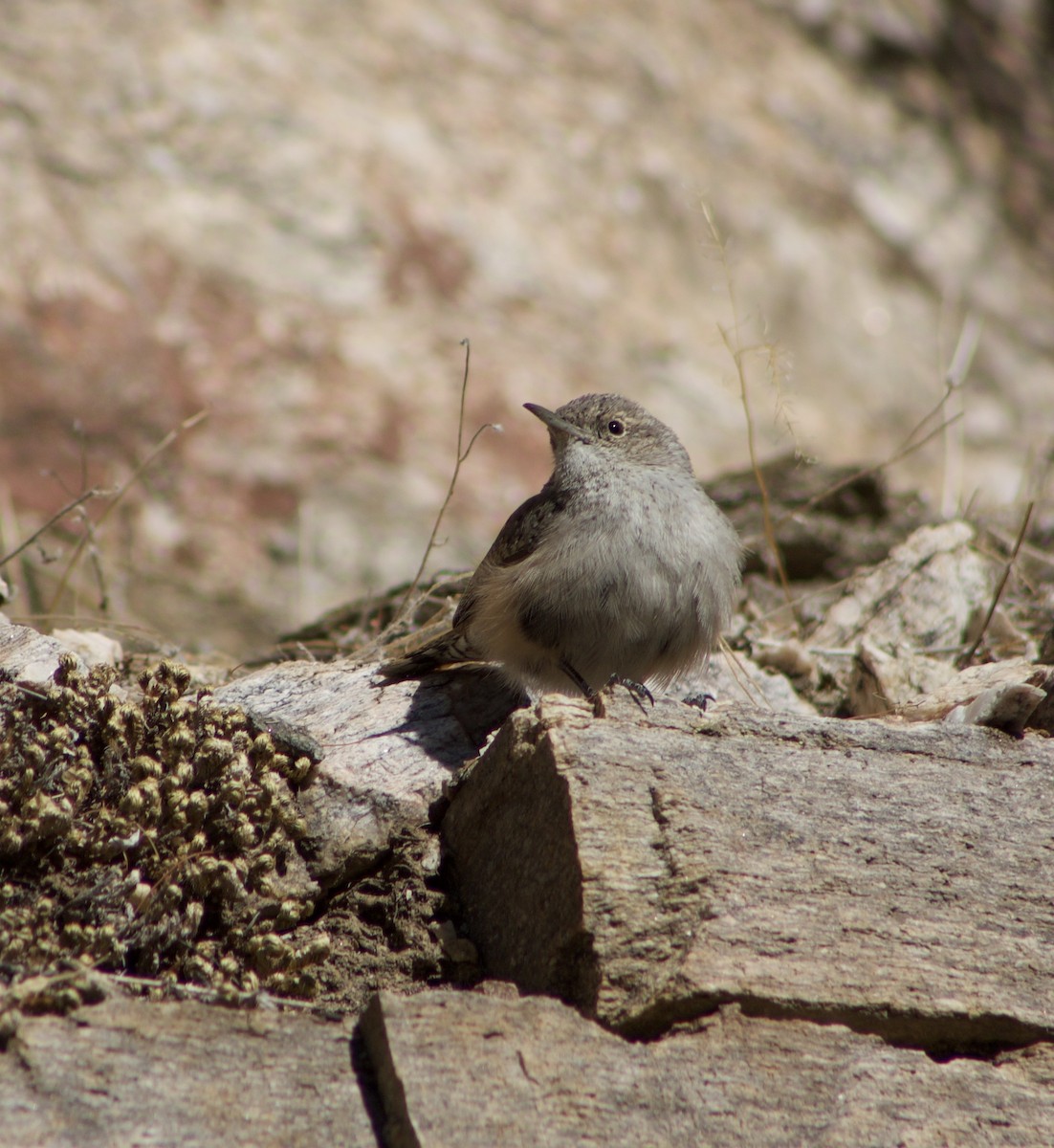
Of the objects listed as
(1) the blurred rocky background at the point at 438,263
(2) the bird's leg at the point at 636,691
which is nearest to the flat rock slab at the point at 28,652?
(2) the bird's leg at the point at 636,691

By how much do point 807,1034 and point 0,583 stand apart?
3229mm

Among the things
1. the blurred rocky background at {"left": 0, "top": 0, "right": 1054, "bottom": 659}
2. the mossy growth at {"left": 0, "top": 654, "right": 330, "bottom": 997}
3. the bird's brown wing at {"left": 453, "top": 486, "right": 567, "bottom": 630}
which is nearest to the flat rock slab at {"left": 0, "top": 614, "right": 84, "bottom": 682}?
the mossy growth at {"left": 0, "top": 654, "right": 330, "bottom": 997}

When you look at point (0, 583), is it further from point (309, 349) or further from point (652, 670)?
point (309, 349)

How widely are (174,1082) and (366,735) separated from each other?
1839 mm

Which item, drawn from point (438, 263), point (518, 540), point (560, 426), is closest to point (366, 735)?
point (518, 540)

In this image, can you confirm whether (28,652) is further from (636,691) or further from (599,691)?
(636,691)

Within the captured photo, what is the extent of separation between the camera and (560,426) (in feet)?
19.8

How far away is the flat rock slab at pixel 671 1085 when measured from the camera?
3.00 metres

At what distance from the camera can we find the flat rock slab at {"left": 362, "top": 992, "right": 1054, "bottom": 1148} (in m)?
3.00

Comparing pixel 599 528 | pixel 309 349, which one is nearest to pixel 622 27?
pixel 309 349

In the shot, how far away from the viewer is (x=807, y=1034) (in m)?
3.39

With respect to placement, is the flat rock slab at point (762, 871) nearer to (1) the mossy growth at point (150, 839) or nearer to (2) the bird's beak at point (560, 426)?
(1) the mossy growth at point (150, 839)

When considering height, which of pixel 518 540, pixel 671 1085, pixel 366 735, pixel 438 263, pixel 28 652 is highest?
pixel 438 263

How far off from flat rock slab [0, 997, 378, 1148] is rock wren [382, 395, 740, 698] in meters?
1.98
